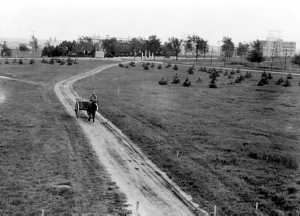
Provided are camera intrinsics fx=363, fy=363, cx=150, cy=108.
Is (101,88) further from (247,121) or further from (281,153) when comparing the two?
(281,153)

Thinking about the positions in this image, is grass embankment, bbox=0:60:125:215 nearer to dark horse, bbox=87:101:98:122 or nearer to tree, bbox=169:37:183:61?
dark horse, bbox=87:101:98:122

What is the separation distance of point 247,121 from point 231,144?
7.31m

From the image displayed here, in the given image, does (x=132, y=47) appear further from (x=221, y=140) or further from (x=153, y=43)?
(x=221, y=140)

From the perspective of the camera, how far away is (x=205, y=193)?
1445 cm

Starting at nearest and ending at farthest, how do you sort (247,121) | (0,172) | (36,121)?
1. (0,172)
2. (36,121)
3. (247,121)

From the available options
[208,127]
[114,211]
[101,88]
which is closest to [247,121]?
[208,127]

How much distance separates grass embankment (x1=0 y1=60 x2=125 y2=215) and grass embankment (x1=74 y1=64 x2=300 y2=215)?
11.1 ft

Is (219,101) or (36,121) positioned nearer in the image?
A: (36,121)

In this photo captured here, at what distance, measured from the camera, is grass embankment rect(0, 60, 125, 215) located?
41.9ft

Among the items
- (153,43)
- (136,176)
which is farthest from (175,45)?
(136,176)

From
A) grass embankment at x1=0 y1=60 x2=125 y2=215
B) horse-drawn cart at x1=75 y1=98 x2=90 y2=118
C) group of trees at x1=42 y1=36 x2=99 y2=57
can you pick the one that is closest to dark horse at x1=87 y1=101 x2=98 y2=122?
horse-drawn cart at x1=75 y1=98 x2=90 y2=118

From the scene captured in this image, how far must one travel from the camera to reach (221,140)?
2212 centimetres

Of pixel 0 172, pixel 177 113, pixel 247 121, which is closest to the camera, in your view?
pixel 0 172

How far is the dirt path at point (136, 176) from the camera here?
43.1 ft
